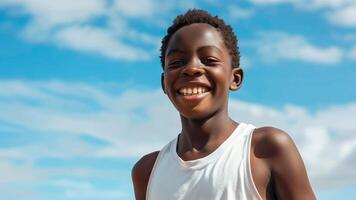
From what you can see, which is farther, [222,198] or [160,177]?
[160,177]

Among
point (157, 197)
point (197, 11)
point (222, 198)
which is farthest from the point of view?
point (197, 11)

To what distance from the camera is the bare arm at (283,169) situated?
3463 millimetres

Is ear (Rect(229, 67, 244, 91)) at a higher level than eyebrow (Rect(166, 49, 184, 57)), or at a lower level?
lower

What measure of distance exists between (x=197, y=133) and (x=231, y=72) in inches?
17.4

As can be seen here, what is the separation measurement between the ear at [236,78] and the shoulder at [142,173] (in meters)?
0.74

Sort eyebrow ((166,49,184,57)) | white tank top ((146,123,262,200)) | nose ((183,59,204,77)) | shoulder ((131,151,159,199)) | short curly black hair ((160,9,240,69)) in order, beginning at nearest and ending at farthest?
1. white tank top ((146,123,262,200))
2. nose ((183,59,204,77))
3. eyebrow ((166,49,184,57))
4. short curly black hair ((160,9,240,69))
5. shoulder ((131,151,159,199))

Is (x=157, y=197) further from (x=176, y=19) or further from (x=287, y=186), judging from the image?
(x=176, y=19)

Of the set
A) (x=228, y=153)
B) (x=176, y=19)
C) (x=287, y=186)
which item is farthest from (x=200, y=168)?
(x=176, y=19)

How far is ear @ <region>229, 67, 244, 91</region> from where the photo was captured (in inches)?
150

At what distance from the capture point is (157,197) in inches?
146

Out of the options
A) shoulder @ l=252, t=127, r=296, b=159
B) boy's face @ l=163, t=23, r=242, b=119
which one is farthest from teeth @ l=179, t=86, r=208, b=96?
shoulder @ l=252, t=127, r=296, b=159

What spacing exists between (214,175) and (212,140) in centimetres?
30

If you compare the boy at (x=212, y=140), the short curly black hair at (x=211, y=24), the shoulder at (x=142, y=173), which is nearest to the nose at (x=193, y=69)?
the boy at (x=212, y=140)

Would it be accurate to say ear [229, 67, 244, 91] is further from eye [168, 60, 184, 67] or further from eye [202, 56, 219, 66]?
eye [168, 60, 184, 67]
